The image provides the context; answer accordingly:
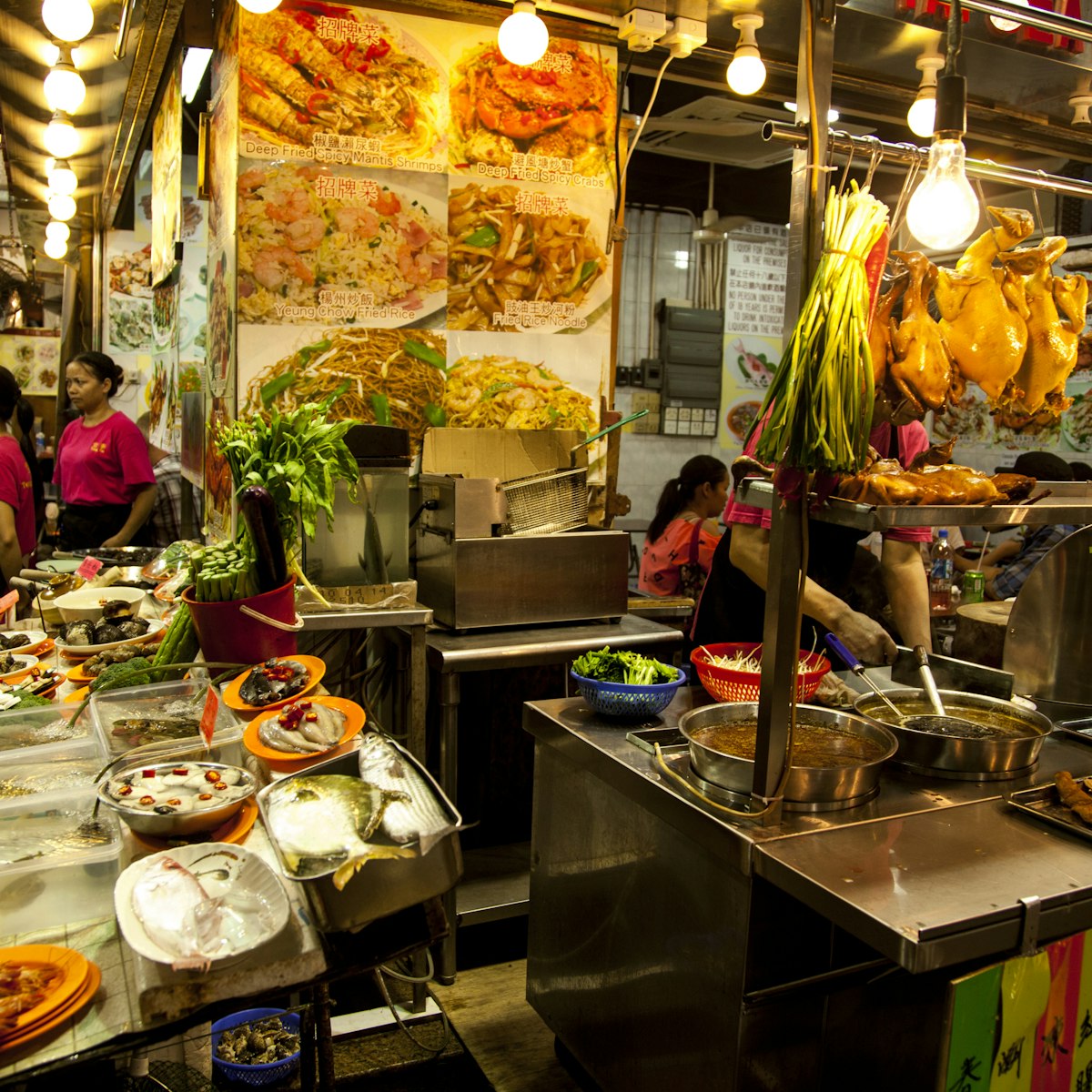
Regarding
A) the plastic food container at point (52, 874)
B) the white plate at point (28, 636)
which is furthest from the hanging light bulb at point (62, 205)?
the plastic food container at point (52, 874)

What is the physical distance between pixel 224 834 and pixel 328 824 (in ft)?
0.92

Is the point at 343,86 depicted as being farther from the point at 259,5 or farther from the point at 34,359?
the point at 34,359

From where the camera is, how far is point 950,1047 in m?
1.71

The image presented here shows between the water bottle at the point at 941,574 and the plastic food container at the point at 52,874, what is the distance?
4.36m

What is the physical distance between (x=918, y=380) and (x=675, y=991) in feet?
4.79

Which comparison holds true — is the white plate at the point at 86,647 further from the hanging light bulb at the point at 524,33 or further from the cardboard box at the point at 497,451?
the hanging light bulb at the point at 524,33

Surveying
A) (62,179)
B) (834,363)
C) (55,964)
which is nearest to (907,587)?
(834,363)

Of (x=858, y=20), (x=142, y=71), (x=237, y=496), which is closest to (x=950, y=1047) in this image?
(x=237, y=496)

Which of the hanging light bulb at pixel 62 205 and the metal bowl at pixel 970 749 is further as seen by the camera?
the hanging light bulb at pixel 62 205

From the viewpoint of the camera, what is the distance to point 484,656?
128 inches

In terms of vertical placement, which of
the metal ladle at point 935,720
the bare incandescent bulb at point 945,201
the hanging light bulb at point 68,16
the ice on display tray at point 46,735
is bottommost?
the ice on display tray at point 46,735

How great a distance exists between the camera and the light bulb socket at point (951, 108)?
1.87 m

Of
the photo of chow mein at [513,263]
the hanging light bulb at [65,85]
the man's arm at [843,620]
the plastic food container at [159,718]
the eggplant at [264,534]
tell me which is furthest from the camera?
the hanging light bulb at [65,85]

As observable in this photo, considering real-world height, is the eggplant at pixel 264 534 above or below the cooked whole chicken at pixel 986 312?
below
